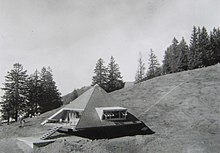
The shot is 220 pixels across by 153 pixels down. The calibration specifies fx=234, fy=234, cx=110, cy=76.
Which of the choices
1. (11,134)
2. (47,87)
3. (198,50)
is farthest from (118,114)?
(198,50)

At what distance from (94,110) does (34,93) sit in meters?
23.2

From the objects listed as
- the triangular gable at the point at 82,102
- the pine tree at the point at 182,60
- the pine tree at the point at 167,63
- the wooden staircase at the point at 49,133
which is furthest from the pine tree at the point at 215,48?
the wooden staircase at the point at 49,133

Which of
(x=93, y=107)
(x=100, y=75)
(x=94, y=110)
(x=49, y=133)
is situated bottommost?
(x=49, y=133)

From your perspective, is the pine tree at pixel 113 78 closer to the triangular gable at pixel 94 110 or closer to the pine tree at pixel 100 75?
the pine tree at pixel 100 75

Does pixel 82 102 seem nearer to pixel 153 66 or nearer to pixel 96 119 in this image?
pixel 96 119

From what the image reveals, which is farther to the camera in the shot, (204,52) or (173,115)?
(204,52)

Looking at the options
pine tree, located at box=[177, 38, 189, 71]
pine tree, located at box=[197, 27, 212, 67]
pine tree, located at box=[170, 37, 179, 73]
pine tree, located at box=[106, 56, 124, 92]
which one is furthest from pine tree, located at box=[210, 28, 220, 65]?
pine tree, located at box=[106, 56, 124, 92]

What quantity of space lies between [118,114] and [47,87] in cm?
2606

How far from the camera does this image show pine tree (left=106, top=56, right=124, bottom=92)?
55.7 meters

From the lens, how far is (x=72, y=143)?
72.2ft

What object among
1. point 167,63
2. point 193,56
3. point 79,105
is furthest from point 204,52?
point 79,105

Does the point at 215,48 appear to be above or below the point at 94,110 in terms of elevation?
above

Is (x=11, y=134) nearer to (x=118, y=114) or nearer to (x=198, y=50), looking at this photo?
(x=118, y=114)

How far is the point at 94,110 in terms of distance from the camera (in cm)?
2564
